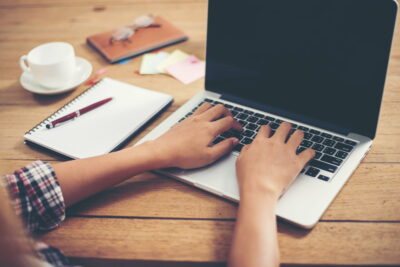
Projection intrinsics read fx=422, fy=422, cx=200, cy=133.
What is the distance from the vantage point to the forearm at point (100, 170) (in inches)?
32.3

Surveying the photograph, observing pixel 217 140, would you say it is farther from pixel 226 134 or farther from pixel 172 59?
pixel 172 59

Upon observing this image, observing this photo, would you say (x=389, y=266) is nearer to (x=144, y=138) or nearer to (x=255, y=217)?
(x=255, y=217)

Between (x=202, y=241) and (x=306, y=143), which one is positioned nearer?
(x=202, y=241)

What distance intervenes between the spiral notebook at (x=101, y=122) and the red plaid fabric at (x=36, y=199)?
12 cm

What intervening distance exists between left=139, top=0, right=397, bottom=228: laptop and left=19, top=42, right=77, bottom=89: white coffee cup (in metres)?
0.35

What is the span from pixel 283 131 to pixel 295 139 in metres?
0.03

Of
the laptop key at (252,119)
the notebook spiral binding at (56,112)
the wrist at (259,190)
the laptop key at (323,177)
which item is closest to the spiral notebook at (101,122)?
the notebook spiral binding at (56,112)

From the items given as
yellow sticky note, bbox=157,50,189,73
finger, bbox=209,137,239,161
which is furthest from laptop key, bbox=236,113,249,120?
yellow sticky note, bbox=157,50,189,73

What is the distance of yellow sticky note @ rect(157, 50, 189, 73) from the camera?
124 cm

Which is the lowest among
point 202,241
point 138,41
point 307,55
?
point 202,241

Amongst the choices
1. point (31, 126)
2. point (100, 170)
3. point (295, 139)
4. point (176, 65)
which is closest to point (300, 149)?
point (295, 139)

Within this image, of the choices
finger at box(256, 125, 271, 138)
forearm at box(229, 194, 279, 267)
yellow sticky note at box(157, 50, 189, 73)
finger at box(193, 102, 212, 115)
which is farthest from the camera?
yellow sticky note at box(157, 50, 189, 73)

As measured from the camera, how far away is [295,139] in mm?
877

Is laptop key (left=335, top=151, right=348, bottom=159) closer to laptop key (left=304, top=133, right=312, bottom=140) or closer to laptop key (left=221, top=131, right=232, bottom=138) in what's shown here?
laptop key (left=304, top=133, right=312, bottom=140)
